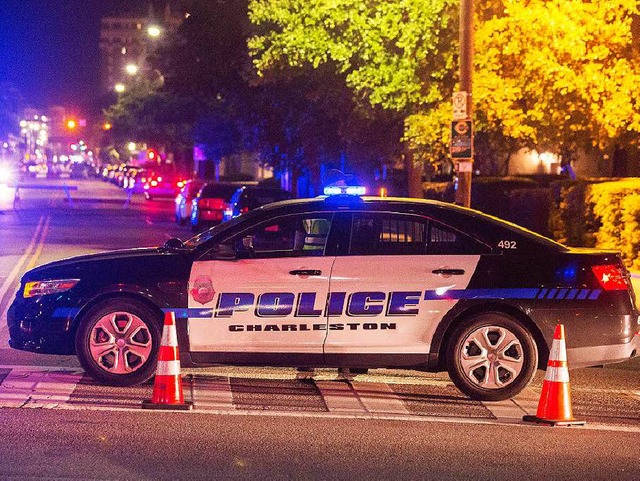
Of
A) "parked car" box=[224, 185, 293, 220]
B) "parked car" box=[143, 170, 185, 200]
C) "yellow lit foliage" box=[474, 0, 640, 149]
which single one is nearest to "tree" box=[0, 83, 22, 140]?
"parked car" box=[143, 170, 185, 200]

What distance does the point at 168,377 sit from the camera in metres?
8.59

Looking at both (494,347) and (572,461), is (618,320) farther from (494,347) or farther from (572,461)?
(572,461)

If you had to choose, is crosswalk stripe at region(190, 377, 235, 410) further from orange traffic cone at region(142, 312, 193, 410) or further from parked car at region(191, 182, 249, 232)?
parked car at region(191, 182, 249, 232)

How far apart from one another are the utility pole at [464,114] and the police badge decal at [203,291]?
26.3 ft

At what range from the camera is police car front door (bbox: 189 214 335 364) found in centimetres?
918

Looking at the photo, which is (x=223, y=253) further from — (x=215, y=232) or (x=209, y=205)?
(x=209, y=205)

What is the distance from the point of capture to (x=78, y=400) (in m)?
8.85

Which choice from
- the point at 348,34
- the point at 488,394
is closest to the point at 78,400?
the point at 488,394

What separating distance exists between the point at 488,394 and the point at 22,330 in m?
3.69

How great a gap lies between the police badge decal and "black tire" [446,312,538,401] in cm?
186

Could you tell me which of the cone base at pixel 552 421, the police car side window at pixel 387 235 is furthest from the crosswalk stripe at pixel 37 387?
the cone base at pixel 552 421

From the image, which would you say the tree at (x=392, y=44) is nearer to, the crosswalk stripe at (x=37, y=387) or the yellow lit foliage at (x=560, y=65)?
the yellow lit foliage at (x=560, y=65)

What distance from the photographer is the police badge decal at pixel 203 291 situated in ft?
30.3

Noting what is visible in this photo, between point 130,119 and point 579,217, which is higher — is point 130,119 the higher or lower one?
the higher one
